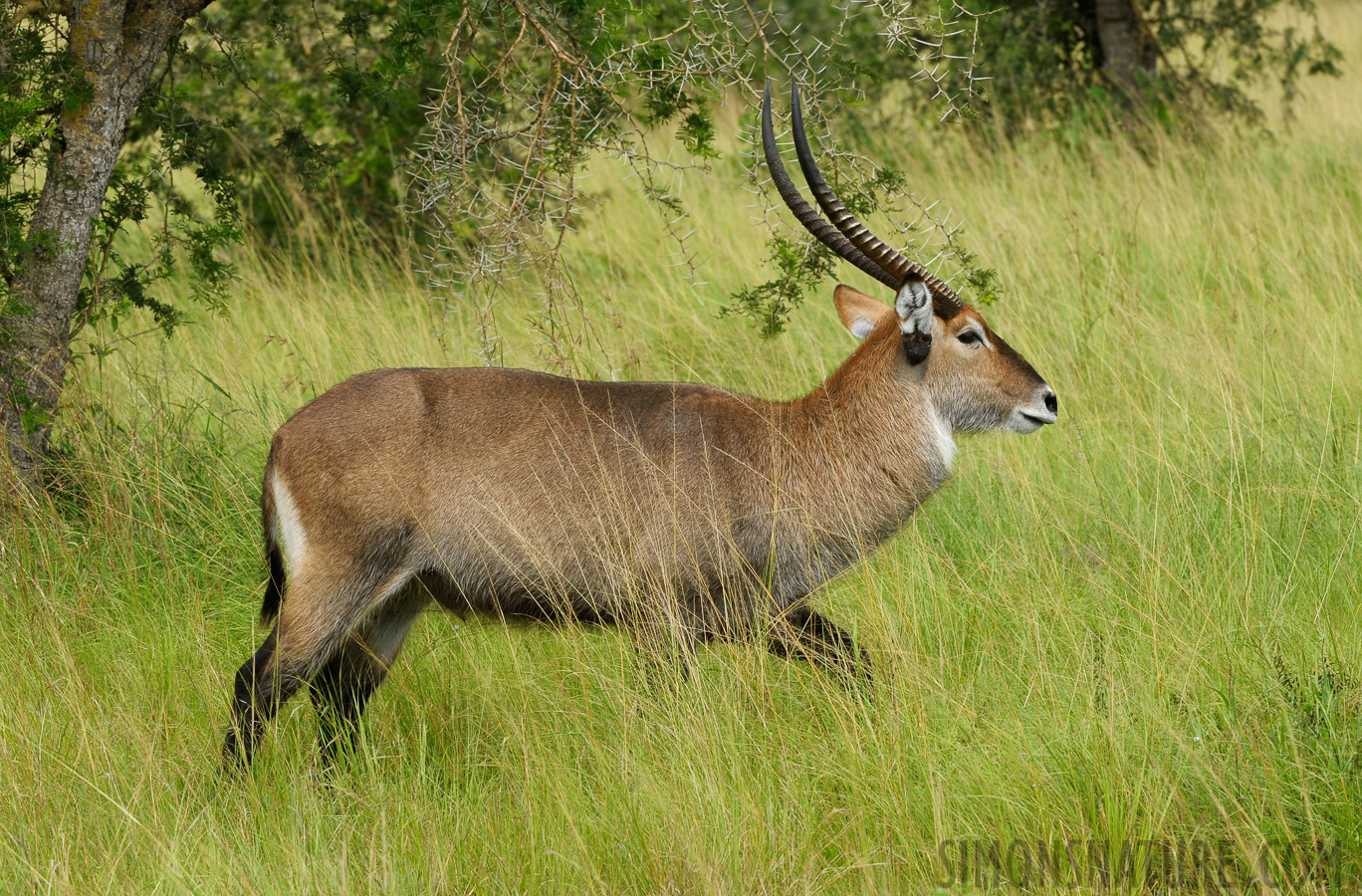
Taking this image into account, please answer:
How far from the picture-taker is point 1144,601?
127 inches

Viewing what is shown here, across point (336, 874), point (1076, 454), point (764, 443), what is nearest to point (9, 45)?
point (764, 443)

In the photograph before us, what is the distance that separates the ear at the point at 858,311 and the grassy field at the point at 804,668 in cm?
65

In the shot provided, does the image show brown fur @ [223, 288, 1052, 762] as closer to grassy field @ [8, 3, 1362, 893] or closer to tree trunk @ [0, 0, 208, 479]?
grassy field @ [8, 3, 1362, 893]

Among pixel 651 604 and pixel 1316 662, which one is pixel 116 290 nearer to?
pixel 651 604

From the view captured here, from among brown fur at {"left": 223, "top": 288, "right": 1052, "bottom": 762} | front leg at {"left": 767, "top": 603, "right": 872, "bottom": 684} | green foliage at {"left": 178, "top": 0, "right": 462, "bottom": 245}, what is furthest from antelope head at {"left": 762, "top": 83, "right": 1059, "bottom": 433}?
green foliage at {"left": 178, "top": 0, "right": 462, "bottom": 245}

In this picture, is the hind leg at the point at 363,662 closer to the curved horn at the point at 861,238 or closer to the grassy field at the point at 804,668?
the grassy field at the point at 804,668

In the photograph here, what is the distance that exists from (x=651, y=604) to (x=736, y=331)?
2.73 m

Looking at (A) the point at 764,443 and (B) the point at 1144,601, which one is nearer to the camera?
(B) the point at 1144,601

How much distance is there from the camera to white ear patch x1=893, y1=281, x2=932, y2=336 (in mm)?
3391

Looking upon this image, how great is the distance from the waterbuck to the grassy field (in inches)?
6.2

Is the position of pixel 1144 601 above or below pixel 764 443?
below

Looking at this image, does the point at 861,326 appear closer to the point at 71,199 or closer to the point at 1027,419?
the point at 1027,419

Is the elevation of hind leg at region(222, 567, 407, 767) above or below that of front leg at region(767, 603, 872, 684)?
above

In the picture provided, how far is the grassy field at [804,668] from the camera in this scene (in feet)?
7.96
